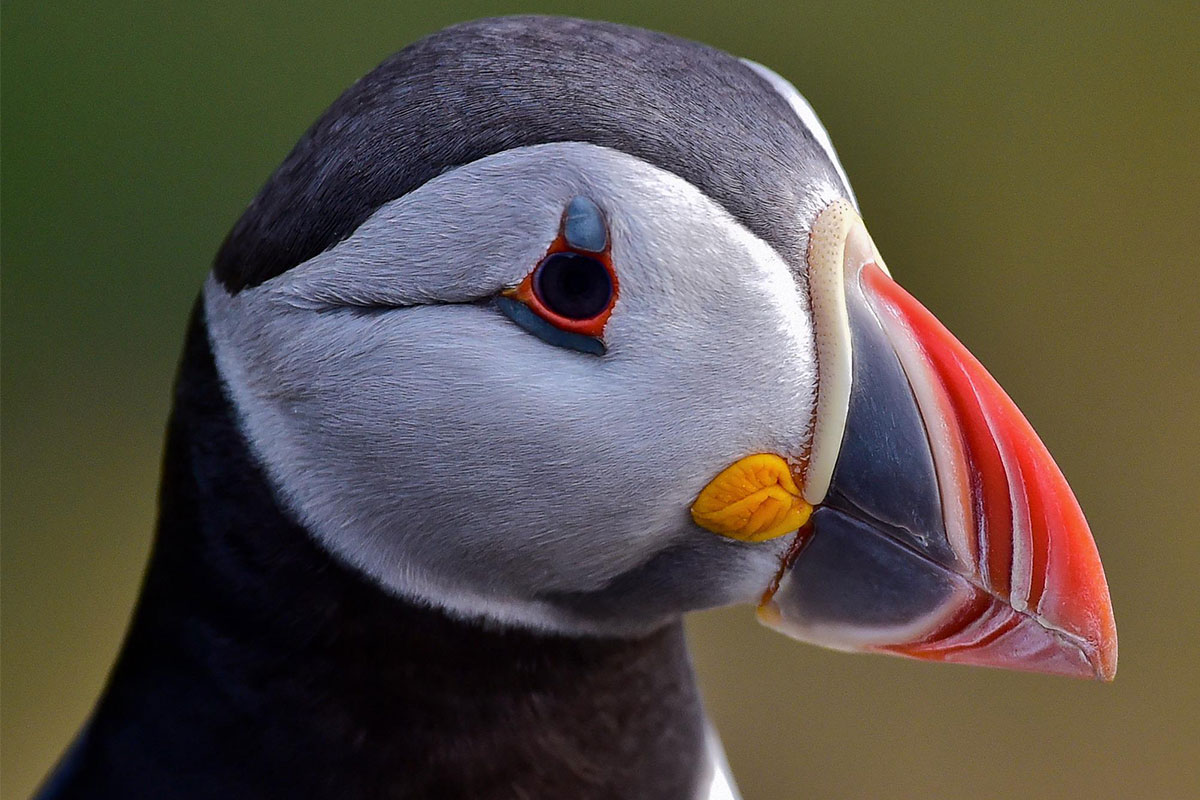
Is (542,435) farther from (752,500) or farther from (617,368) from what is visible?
(752,500)

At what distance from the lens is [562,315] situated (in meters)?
0.92

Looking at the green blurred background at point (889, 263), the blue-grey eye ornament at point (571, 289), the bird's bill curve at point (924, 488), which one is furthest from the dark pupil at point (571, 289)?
the green blurred background at point (889, 263)

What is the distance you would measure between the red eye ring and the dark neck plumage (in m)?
0.32

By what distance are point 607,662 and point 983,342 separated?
252cm

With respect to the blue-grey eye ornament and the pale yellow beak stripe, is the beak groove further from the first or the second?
the blue-grey eye ornament

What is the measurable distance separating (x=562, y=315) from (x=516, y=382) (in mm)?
70

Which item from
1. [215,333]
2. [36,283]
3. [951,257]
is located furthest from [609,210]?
[36,283]

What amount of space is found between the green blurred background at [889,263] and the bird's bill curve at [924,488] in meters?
2.35

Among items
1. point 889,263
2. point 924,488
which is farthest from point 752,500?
point 889,263

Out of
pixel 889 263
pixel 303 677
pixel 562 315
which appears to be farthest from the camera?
pixel 889 263

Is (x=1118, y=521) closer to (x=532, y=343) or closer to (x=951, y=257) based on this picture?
(x=951, y=257)

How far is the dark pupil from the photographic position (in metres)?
0.92

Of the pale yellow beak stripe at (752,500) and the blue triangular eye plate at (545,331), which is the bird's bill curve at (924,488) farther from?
the blue triangular eye plate at (545,331)

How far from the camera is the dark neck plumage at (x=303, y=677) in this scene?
1.05 metres
